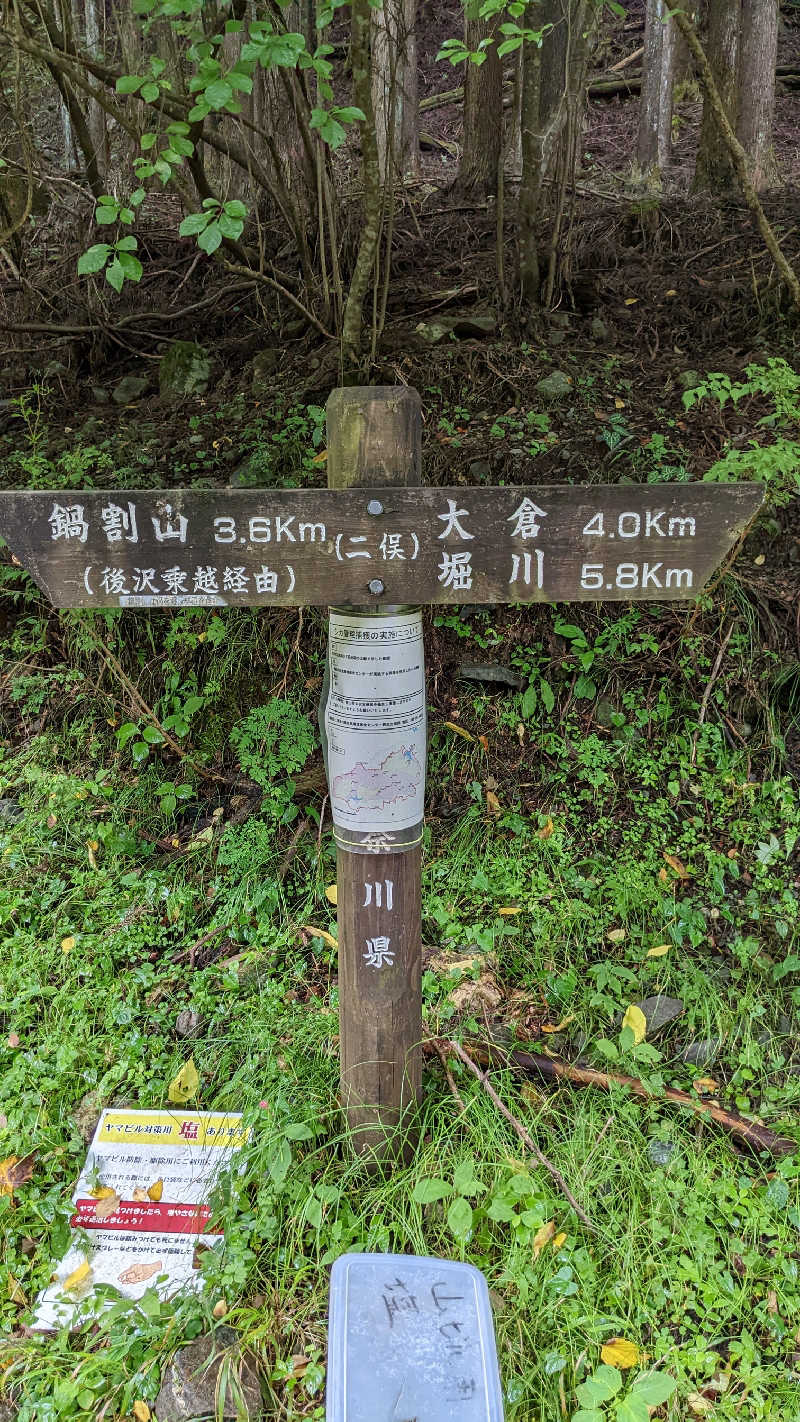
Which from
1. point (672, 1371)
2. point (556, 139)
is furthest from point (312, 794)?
point (556, 139)

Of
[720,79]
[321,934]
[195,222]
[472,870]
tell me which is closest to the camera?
[195,222]

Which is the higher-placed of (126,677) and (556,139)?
(556,139)

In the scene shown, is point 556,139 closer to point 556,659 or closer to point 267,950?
point 556,659

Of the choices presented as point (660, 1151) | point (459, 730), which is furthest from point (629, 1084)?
point (459, 730)

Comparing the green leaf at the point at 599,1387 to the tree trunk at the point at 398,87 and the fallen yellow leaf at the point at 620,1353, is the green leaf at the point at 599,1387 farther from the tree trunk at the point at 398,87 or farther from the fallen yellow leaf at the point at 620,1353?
the tree trunk at the point at 398,87

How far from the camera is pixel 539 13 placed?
170 inches

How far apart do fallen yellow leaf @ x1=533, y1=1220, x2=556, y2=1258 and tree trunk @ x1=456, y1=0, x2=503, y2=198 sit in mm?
6063

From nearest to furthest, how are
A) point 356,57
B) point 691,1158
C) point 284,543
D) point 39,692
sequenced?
point 284,543
point 691,1158
point 356,57
point 39,692

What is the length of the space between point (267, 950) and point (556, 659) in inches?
69.9

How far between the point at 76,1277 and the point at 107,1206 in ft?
A: 0.64

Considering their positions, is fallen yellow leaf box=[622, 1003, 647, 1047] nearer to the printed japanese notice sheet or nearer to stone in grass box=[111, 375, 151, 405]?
the printed japanese notice sheet

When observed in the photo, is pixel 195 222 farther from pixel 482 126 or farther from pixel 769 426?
pixel 482 126

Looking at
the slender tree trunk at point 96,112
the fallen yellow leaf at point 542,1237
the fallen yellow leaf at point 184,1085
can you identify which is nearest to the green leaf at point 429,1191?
the fallen yellow leaf at point 542,1237

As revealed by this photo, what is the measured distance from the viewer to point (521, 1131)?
8.07ft
